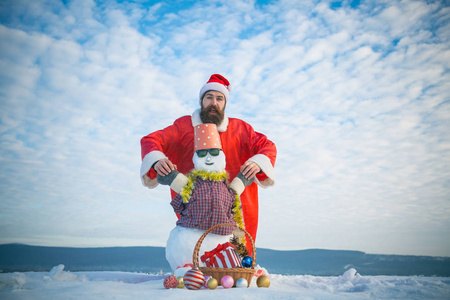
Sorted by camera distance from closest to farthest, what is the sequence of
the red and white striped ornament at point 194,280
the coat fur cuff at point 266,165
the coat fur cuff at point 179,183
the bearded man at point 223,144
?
the red and white striped ornament at point 194,280, the coat fur cuff at point 179,183, the coat fur cuff at point 266,165, the bearded man at point 223,144

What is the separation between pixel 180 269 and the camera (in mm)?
3141

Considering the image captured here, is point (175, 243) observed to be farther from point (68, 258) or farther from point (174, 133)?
point (68, 258)

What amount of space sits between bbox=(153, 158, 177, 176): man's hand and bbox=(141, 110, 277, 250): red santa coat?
276mm

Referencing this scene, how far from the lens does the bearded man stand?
3793 mm

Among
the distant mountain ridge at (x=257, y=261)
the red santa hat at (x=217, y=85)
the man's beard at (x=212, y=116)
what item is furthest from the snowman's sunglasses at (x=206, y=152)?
the distant mountain ridge at (x=257, y=261)

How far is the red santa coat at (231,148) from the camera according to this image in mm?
3822

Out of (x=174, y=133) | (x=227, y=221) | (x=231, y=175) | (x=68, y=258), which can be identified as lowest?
(x=68, y=258)

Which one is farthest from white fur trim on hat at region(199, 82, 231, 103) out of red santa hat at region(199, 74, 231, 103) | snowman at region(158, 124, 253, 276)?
snowman at region(158, 124, 253, 276)

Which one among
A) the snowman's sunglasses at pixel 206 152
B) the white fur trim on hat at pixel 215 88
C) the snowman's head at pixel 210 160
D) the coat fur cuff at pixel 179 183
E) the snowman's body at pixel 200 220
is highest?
the white fur trim on hat at pixel 215 88

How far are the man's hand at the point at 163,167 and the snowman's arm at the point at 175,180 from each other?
35 millimetres

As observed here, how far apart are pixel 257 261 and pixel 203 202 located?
3.79 metres

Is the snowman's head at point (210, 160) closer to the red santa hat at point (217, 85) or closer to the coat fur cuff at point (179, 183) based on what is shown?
the coat fur cuff at point (179, 183)

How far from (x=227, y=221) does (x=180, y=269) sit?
1.96 feet

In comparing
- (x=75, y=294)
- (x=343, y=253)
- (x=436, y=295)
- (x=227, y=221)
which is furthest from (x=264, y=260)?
(x=75, y=294)
